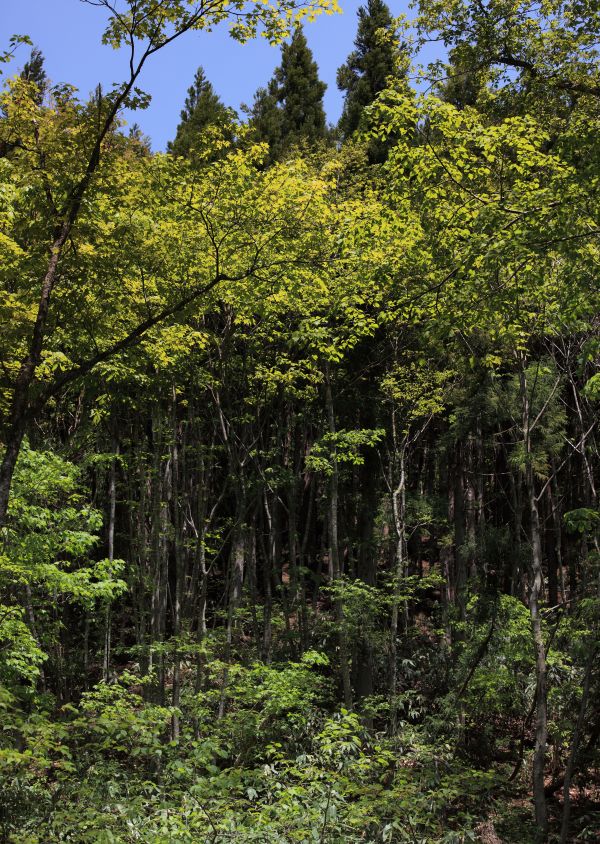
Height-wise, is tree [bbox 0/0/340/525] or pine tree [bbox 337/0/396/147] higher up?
pine tree [bbox 337/0/396/147]

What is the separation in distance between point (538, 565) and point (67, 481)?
774cm

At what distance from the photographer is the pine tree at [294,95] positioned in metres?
23.8

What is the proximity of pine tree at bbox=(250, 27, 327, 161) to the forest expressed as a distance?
4.97 meters

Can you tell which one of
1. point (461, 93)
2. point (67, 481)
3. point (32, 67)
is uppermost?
point (32, 67)

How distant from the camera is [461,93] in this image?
59.4 ft

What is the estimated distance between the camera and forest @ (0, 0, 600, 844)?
18.2ft

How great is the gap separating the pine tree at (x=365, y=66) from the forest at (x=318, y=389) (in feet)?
8.34

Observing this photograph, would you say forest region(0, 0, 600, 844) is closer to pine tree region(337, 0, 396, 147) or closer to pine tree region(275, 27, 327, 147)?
pine tree region(337, 0, 396, 147)

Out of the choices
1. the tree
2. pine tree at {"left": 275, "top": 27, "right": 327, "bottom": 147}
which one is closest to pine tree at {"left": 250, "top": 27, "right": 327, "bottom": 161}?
pine tree at {"left": 275, "top": 27, "right": 327, "bottom": 147}

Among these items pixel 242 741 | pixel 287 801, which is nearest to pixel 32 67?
pixel 242 741

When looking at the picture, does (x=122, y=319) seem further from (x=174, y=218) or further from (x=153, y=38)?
(x=153, y=38)

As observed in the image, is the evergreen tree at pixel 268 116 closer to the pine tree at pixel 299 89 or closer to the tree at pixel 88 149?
the pine tree at pixel 299 89

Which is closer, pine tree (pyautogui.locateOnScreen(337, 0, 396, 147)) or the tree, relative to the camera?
the tree

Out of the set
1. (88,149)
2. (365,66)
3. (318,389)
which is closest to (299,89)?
(365,66)
